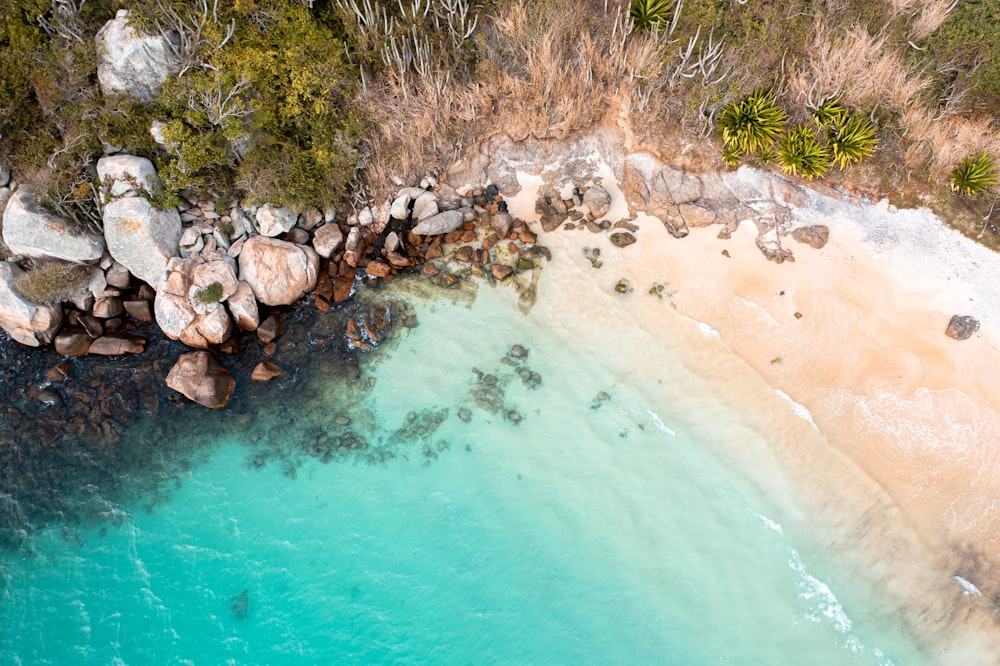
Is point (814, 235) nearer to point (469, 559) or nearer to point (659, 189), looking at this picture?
point (659, 189)

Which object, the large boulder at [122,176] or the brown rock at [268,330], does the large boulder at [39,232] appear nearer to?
the large boulder at [122,176]

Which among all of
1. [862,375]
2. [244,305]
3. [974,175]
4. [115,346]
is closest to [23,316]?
[115,346]

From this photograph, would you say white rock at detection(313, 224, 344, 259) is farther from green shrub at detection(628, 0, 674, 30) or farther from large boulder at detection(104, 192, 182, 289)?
green shrub at detection(628, 0, 674, 30)

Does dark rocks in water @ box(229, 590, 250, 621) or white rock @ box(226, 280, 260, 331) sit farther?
white rock @ box(226, 280, 260, 331)

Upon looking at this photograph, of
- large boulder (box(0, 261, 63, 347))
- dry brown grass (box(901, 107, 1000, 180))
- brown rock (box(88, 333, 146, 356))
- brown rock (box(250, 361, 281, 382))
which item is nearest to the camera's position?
dry brown grass (box(901, 107, 1000, 180))

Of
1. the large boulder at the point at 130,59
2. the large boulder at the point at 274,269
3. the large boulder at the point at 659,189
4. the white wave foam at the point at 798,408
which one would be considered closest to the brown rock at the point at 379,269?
the large boulder at the point at 274,269

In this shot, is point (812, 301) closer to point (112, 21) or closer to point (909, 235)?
point (909, 235)

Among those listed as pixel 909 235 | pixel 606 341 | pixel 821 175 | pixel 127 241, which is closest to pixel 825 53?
pixel 821 175

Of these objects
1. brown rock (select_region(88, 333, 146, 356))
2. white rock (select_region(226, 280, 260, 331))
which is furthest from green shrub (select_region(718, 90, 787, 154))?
brown rock (select_region(88, 333, 146, 356))
